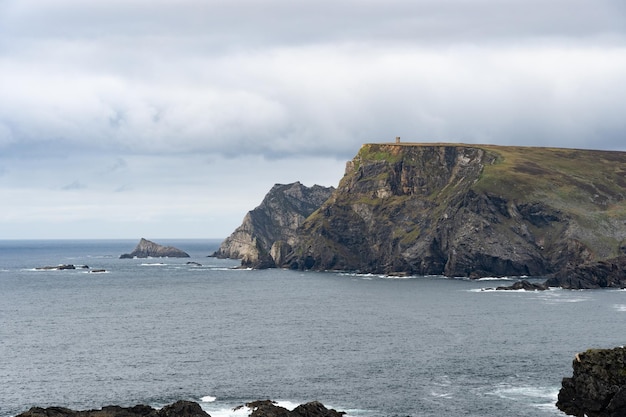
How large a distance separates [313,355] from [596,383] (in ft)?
171

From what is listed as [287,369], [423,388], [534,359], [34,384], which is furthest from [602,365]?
[34,384]

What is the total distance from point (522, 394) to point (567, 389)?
1133 cm

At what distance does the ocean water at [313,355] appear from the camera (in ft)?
341

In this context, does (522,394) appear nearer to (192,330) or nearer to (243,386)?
(243,386)

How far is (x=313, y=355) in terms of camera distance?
435 ft

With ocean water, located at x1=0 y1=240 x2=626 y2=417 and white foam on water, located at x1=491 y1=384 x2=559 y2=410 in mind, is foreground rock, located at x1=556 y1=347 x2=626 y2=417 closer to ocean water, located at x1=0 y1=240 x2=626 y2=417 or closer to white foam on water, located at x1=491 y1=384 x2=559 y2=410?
ocean water, located at x1=0 y1=240 x2=626 y2=417

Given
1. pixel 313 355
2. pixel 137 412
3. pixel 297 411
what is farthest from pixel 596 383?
pixel 313 355

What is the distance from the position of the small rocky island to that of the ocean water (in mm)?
8030

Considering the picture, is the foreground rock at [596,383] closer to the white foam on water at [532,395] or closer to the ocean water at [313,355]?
the ocean water at [313,355]

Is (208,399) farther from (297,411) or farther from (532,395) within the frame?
(532,395)

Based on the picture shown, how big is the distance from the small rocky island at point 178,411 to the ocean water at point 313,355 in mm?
8030

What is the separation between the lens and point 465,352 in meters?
133

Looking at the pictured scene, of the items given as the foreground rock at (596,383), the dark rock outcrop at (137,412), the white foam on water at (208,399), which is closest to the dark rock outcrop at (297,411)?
the dark rock outcrop at (137,412)

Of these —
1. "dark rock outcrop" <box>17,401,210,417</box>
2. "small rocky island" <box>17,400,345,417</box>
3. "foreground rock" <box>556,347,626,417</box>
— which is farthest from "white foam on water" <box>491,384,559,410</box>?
"dark rock outcrop" <box>17,401,210,417</box>
